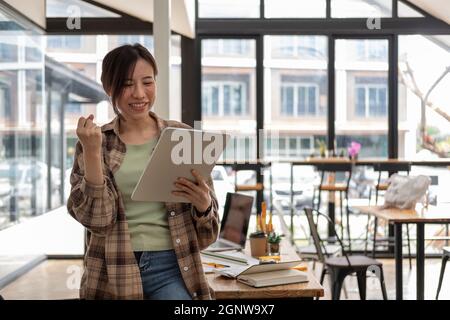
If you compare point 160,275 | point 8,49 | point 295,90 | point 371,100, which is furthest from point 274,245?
point 371,100

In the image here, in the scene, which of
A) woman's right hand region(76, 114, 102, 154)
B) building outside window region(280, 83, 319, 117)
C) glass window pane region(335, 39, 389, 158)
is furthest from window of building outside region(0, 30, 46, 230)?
woman's right hand region(76, 114, 102, 154)

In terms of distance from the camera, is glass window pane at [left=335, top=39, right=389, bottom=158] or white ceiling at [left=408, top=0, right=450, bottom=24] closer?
white ceiling at [left=408, top=0, right=450, bottom=24]

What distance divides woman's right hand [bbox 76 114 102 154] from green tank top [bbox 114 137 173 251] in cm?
12

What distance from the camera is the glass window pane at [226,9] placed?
22.7 feet

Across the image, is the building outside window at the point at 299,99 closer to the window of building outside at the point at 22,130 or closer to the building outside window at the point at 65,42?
the building outside window at the point at 65,42

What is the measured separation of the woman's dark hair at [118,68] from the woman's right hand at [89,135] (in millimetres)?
125

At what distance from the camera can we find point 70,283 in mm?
5504

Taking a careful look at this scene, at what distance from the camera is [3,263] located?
5.48 m

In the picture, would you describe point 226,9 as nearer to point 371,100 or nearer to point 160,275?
point 371,100

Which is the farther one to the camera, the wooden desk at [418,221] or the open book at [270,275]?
the wooden desk at [418,221]

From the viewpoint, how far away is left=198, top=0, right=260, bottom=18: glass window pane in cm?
693

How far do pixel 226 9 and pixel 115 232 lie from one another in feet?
19.0

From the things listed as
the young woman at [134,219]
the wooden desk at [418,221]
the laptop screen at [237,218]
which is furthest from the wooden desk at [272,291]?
the wooden desk at [418,221]

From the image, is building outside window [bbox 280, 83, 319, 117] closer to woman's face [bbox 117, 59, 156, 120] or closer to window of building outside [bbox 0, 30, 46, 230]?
window of building outside [bbox 0, 30, 46, 230]
